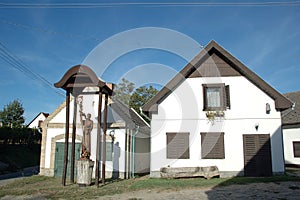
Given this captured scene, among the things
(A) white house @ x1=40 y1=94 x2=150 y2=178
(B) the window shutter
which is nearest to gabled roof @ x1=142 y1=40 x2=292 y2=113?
(B) the window shutter

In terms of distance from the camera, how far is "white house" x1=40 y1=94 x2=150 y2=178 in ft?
44.9

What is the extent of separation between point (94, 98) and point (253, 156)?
9.34 metres

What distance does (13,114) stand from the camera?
4169 cm

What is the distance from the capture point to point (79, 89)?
12820 millimetres

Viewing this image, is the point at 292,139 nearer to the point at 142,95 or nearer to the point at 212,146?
the point at 212,146

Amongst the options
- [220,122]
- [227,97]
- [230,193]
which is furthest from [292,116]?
[230,193]

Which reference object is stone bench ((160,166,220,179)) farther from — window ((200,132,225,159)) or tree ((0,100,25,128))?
tree ((0,100,25,128))

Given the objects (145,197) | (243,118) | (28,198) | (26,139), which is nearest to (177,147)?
(243,118)

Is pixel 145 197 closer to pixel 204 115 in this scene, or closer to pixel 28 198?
pixel 28 198

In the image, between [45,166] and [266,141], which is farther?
[45,166]

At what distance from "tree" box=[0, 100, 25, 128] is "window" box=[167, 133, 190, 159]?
115ft

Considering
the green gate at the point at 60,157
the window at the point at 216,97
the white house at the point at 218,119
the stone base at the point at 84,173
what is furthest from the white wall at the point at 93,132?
the window at the point at 216,97

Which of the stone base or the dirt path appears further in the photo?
the stone base

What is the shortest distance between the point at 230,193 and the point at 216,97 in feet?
20.7
